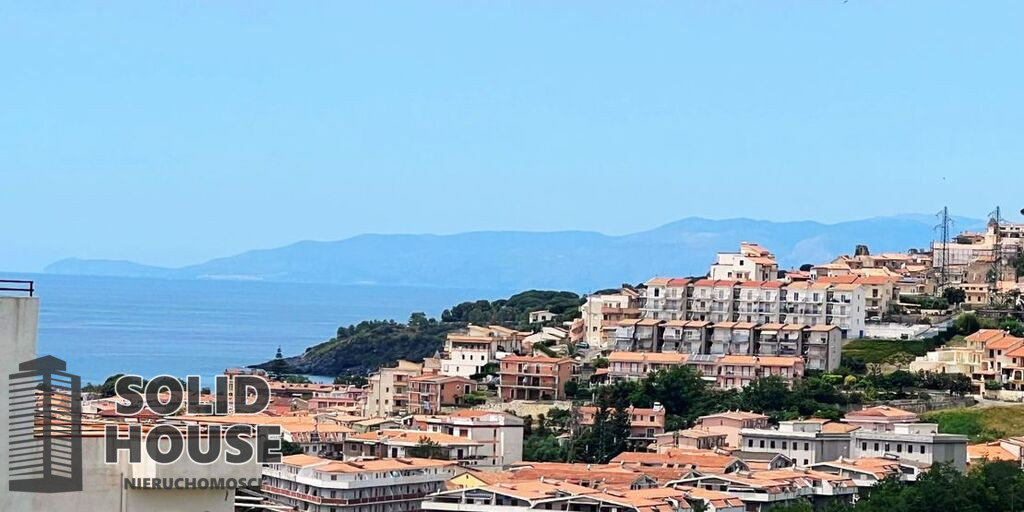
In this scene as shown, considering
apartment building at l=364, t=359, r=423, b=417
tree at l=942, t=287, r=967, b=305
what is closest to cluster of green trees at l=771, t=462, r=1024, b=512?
apartment building at l=364, t=359, r=423, b=417

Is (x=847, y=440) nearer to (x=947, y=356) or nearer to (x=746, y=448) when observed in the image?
(x=746, y=448)

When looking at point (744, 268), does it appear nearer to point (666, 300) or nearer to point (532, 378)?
point (666, 300)

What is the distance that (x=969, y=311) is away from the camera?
52906mm

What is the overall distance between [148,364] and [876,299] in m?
42.2

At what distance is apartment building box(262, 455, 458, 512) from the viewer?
33.3 meters

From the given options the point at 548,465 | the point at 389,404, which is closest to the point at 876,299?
the point at 389,404

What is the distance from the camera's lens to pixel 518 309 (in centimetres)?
7675

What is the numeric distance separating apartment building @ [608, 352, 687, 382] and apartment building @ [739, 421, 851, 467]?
27.4 feet

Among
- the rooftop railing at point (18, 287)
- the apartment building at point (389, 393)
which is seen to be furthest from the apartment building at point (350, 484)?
the rooftop railing at point (18, 287)

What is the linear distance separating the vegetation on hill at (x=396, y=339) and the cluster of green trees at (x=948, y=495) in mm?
38594

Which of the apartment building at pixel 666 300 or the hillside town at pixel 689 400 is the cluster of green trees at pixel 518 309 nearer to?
the hillside town at pixel 689 400

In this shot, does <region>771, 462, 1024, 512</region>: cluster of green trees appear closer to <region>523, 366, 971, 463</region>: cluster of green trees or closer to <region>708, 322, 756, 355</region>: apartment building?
<region>523, 366, 971, 463</region>: cluster of green trees

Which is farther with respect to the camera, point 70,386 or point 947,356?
point 947,356

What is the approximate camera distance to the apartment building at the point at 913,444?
3744cm
